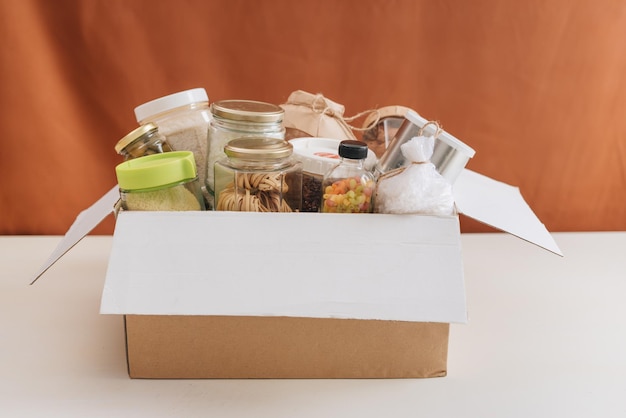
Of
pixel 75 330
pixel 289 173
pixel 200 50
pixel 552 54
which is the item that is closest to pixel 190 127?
pixel 289 173

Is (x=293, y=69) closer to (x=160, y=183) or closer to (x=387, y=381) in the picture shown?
(x=160, y=183)

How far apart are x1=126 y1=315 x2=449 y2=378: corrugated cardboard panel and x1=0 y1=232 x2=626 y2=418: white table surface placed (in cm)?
1

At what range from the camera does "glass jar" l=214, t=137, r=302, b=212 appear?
79 centimetres

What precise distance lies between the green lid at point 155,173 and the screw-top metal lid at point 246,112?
8cm

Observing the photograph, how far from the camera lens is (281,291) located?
754 mm

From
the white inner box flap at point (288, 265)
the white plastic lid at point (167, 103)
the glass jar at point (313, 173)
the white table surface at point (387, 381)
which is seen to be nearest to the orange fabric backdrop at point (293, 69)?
the white table surface at point (387, 381)

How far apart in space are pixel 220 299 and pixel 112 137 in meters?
0.73

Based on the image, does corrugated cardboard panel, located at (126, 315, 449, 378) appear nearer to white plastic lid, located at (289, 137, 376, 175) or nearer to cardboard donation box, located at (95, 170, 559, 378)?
cardboard donation box, located at (95, 170, 559, 378)

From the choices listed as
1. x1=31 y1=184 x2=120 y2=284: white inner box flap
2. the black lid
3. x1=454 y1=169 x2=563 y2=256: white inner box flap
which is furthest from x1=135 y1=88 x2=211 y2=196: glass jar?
x1=454 y1=169 x2=563 y2=256: white inner box flap

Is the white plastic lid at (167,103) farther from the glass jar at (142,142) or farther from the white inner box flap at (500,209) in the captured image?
the white inner box flap at (500,209)

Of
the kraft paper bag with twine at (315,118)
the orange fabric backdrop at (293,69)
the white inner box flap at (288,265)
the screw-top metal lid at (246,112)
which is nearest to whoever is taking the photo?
the white inner box flap at (288,265)

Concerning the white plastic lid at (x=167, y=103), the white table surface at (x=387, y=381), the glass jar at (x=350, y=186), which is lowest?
the white table surface at (x=387, y=381)

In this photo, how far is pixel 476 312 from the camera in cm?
104

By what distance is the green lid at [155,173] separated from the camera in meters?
0.77
